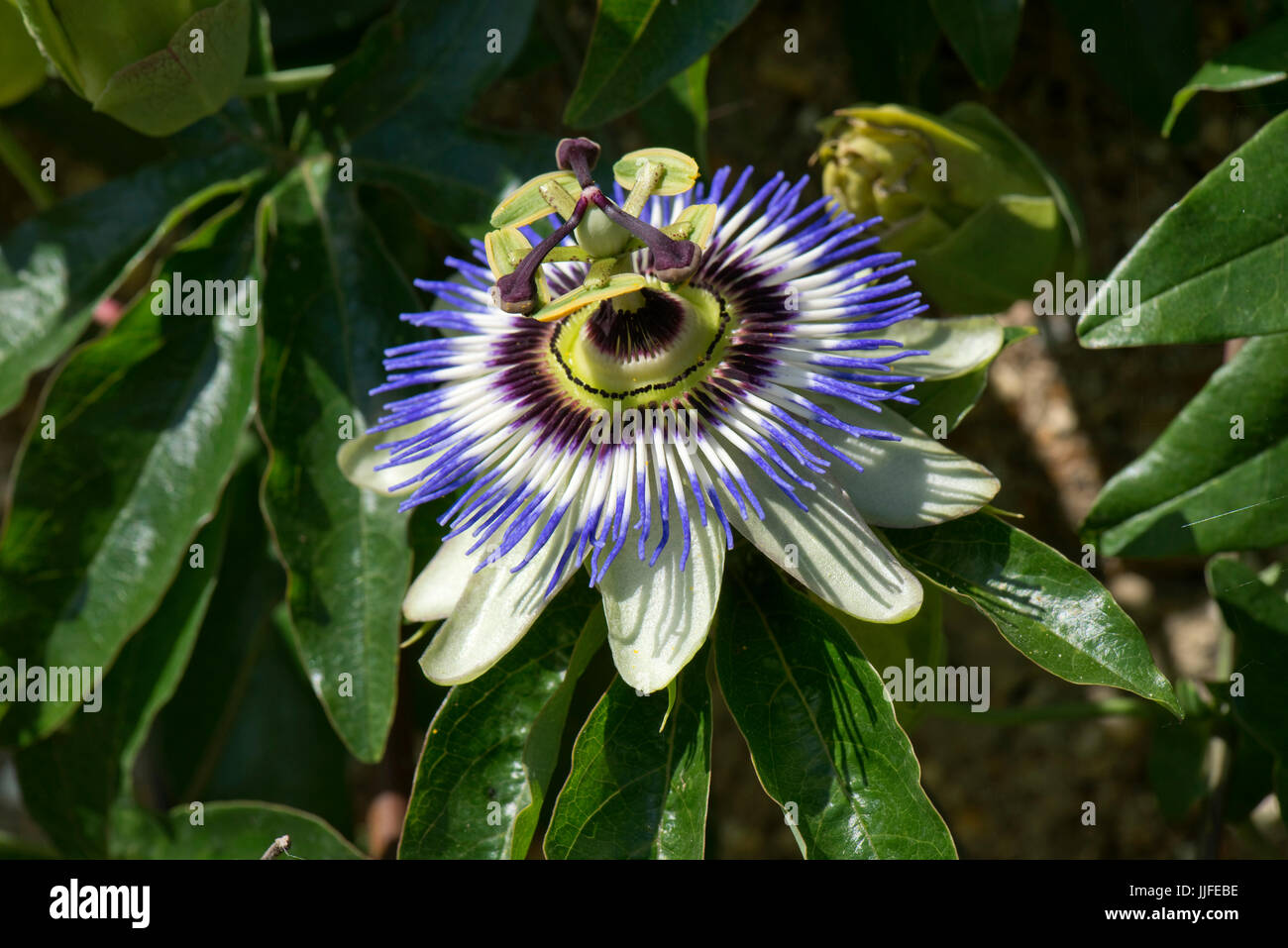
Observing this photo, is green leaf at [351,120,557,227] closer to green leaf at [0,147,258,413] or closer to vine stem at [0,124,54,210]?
green leaf at [0,147,258,413]

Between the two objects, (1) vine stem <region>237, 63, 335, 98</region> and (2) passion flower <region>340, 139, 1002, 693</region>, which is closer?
(2) passion flower <region>340, 139, 1002, 693</region>

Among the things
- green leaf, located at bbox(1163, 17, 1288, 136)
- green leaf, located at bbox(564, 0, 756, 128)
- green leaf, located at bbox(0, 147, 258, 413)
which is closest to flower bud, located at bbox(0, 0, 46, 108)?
green leaf, located at bbox(0, 147, 258, 413)

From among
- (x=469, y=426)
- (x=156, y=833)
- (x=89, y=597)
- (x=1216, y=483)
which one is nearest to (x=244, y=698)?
(x=156, y=833)

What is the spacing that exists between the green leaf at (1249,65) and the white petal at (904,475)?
0.53 m

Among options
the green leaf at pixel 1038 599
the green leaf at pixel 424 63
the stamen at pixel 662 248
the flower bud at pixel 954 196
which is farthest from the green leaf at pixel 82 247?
the green leaf at pixel 1038 599

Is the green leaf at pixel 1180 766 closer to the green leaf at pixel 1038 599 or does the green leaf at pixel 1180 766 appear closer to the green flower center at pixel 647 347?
the green leaf at pixel 1038 599

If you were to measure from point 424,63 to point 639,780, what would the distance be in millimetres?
1070

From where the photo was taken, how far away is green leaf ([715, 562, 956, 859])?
4.04 ft

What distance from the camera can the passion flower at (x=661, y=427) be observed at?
4.17 ft

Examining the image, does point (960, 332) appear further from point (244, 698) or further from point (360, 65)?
point (244, 698)

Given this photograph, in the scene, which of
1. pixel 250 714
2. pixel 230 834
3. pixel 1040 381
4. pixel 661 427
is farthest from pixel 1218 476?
pixel 250 714

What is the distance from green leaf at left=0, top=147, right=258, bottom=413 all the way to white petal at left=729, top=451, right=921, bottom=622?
1004 millimetres

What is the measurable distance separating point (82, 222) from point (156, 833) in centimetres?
94

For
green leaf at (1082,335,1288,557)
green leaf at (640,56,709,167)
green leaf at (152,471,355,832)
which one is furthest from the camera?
green leaf at (152,471,355,832)
